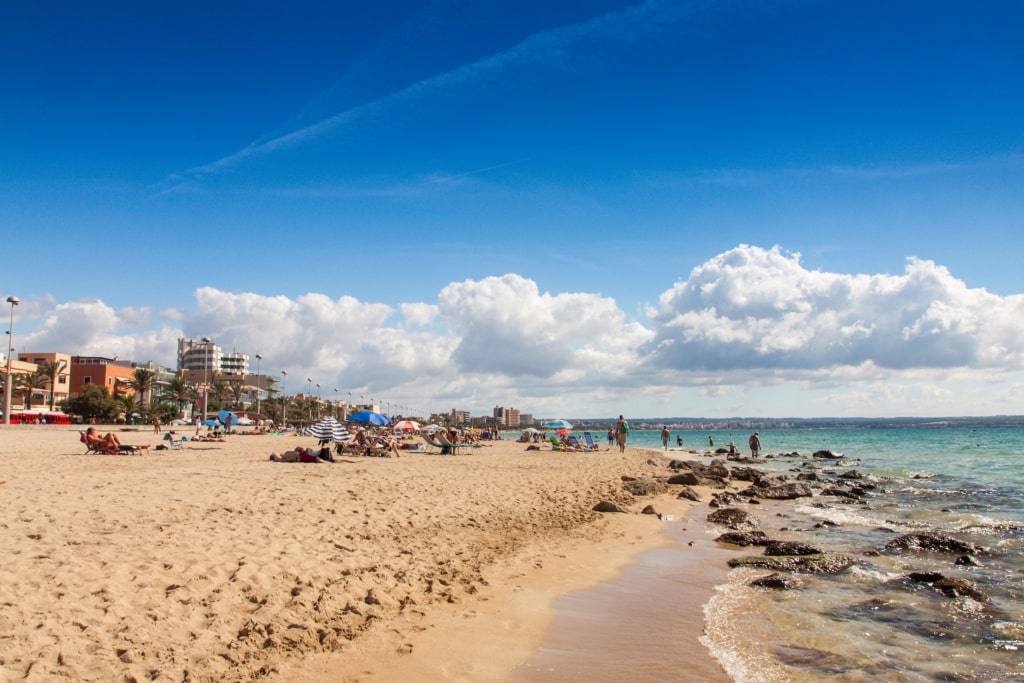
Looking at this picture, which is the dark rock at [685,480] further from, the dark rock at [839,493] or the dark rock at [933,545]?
the dark rock at [933,545]

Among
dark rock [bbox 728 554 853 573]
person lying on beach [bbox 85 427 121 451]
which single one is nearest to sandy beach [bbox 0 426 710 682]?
dark rock [bbox 728 554 853 573]

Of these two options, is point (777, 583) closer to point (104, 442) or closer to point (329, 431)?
point (329, 431)

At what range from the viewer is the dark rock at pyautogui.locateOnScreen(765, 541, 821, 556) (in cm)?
1232

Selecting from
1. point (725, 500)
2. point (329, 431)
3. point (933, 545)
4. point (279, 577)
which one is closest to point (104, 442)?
point (329, 431)

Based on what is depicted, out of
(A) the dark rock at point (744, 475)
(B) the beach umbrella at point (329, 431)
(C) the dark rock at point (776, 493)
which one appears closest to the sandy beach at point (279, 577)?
(C) the dark rock at point (776, 493)

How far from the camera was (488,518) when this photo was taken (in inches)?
521

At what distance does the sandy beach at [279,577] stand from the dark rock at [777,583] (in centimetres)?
140

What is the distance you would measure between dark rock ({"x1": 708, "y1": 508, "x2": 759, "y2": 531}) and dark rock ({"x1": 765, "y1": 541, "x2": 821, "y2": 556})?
2698 mm

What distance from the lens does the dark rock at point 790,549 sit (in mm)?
12320

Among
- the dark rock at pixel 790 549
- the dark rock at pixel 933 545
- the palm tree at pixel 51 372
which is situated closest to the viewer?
the dark rock at pixel 790 549

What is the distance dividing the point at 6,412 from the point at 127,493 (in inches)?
2303

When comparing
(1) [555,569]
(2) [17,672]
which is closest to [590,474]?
(1) [555,569]

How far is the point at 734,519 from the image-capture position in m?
16.6

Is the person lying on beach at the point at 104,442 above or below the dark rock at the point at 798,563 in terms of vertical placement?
above
